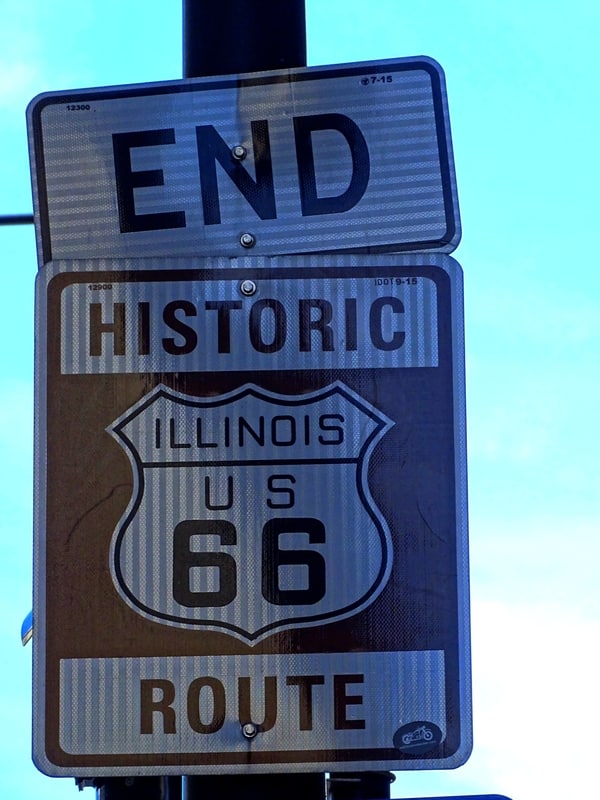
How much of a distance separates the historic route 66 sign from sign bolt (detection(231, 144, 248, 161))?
0.22 metres

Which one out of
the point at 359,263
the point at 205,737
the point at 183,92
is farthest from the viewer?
the point at 183,92

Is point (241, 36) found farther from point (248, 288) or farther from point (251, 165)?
point (248, 288)

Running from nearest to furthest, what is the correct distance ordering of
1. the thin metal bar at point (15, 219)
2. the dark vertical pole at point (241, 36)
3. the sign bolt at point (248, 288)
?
the sign bolt at point (248, 288) → the dark vertical pole at point (241, 36) → the thin metal bar at point (15, 219)

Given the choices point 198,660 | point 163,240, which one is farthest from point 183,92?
point 198,660

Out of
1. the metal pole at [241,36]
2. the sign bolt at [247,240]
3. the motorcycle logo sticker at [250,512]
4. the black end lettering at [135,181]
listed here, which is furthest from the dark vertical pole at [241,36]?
the motorcycle logo sticker at [250,512]

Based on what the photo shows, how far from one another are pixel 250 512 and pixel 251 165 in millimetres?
628

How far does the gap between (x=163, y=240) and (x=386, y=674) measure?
2.71ft

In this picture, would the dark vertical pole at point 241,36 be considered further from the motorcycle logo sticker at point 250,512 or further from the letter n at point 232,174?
the motorcycle logo sticker at point 250,512

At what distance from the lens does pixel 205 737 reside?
7.49 ft

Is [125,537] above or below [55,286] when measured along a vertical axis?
below

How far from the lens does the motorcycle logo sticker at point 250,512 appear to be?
2.31 metres

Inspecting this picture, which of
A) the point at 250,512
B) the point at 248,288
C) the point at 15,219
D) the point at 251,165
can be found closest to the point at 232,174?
the point at 251,165

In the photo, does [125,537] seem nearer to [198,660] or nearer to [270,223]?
[198,660]

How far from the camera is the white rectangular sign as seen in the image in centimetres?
257
